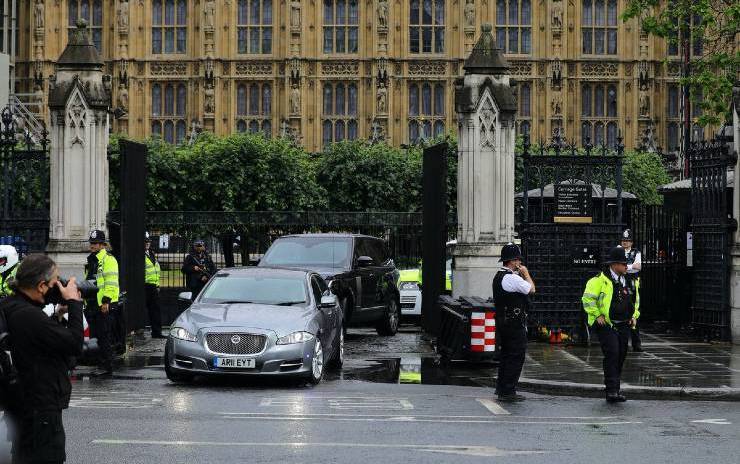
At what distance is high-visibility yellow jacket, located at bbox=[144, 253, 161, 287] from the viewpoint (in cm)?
2283

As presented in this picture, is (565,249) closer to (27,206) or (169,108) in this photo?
(27,206)

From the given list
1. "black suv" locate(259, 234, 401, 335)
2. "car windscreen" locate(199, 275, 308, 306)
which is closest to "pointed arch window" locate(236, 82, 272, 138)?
"black suv" locate(259, 234, 401, 335)

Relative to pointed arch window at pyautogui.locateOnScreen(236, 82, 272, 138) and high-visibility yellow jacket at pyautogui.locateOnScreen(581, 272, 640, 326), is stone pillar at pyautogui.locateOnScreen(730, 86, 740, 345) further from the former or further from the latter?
pointed arch window at pyautogui.locateOnScreen(236, 82, 272, 138)

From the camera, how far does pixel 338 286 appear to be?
71.0 ft

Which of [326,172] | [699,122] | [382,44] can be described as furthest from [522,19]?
[699,122]

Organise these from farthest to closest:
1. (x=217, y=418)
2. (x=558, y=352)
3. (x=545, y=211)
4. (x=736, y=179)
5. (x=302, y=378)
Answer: (x=545, y=211) < (x=736, y=179) < (x=558, y=352) < (x=302, y=378) < (x=217, y=418)

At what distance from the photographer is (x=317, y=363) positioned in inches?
639

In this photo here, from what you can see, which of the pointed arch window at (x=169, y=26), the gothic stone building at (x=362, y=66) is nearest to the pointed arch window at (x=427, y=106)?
the gothic stone building at (x=362, y=66)

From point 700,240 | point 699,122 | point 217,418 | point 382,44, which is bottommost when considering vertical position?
point 217,418

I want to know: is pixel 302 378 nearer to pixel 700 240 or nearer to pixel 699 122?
pixel 700 240

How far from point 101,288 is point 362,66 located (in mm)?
57084

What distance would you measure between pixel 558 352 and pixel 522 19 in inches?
2196

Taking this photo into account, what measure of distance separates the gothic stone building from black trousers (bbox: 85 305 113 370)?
55685mm

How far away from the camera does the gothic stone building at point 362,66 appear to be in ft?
241
